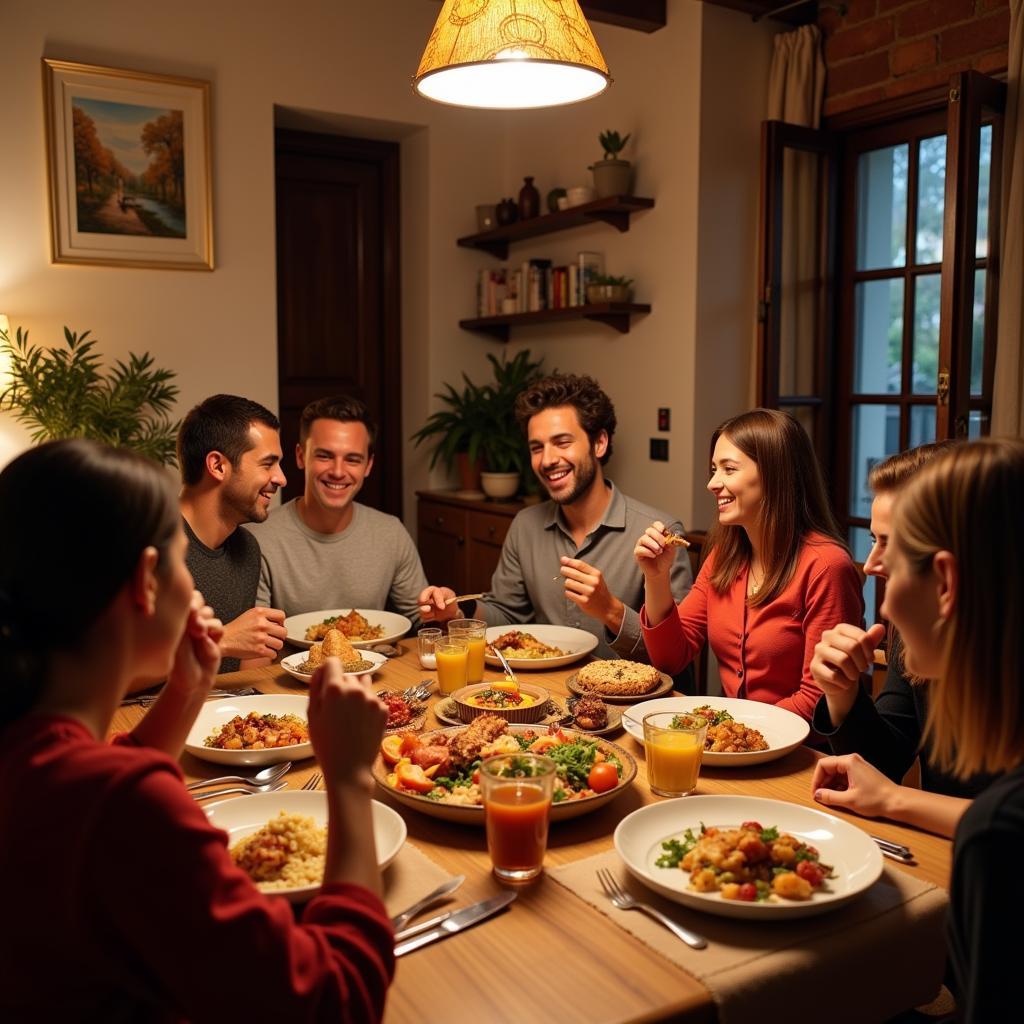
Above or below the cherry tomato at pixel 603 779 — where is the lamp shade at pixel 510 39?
above

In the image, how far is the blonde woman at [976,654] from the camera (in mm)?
860

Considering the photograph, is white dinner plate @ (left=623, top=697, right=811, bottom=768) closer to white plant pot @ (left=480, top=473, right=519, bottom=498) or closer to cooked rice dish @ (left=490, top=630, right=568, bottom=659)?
cooked rice dish @ (left=490, top=630, right=568, bottom=659)

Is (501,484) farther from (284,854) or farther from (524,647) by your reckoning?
(284,854)

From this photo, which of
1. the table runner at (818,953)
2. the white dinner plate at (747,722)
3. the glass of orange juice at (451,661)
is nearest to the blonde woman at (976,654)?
the table runner at (818,953)

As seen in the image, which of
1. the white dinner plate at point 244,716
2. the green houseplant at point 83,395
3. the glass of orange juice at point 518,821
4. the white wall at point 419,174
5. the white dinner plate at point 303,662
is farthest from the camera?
the white wall at point 419,174

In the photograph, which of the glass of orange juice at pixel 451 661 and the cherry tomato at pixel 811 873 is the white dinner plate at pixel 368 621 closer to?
the glass of orange juice at pixel 451 661

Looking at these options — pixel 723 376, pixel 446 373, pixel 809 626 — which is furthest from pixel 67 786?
pixel 446 373

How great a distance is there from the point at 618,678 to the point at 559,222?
305cm

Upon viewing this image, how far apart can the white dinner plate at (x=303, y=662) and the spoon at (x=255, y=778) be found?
0.44 metres

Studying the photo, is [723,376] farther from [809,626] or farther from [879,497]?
[879,497]

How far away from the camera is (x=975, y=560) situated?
100cm

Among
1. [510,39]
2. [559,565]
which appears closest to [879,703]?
[559,565]

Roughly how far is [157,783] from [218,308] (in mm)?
3842

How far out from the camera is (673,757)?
1.46m
